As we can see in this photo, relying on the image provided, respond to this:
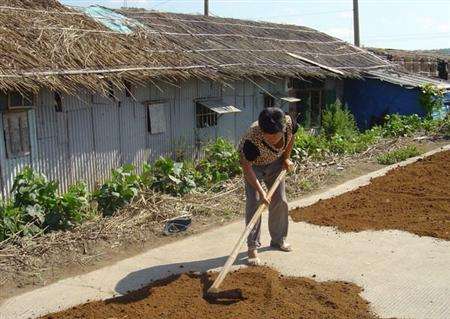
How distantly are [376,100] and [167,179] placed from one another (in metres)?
11.1

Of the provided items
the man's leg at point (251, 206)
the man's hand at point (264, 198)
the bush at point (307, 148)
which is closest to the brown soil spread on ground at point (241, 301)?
the man's leg at point (251, 206)

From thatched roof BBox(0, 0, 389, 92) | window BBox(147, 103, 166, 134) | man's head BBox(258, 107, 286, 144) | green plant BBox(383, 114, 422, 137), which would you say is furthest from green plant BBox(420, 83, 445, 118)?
man's head BBox(258, 107, 286, 144)

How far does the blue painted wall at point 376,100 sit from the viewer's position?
55.3ft

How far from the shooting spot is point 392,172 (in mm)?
9922

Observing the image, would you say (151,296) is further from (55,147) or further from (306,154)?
(306,154)

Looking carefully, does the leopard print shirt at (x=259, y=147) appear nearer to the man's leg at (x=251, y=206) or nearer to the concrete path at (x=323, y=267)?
the man's leg at (x=251, y=206)

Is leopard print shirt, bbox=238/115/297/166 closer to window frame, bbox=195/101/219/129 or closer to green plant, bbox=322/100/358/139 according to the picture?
window frame, bbox=195/101/219/129

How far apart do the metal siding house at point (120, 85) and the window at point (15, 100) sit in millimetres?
14

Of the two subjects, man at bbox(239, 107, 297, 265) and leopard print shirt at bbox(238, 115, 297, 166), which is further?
leopard print shirt at bbox(238, 115, 297, 166)

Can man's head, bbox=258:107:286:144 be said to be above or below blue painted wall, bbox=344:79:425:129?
below

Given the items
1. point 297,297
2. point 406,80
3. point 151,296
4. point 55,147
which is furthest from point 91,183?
point 406,80

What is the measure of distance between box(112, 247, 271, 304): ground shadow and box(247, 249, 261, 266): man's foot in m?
0.10

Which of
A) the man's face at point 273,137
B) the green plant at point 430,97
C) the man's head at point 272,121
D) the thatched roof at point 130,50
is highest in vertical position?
the thatched roof at point 130,50

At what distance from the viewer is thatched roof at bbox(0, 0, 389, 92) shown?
817 centimetres
